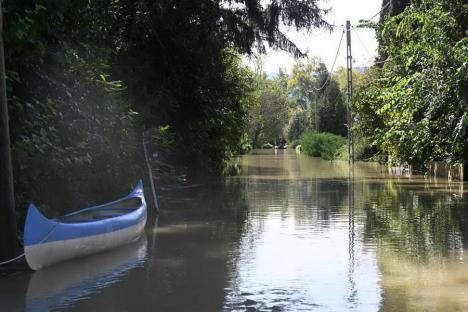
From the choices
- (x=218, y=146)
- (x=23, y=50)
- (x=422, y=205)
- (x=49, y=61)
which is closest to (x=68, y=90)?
(x=49, y=61)

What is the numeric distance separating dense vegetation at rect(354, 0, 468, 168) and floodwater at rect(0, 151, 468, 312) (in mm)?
6974

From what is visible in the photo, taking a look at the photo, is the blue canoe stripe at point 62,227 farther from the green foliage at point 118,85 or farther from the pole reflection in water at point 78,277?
the green foliage at point 118,85

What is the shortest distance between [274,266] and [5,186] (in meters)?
4.13

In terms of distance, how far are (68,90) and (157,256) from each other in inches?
171

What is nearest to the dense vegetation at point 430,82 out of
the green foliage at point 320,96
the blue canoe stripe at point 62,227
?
the blue canoe stripe at point 62,227

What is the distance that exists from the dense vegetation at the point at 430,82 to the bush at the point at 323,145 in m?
25.5

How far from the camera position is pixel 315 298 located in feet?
25.2

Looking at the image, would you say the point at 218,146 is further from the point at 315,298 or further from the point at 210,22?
the point at 315,298

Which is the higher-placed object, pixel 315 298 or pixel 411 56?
pixel 411 56

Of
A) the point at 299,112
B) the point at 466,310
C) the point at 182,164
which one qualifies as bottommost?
the point at 466,310

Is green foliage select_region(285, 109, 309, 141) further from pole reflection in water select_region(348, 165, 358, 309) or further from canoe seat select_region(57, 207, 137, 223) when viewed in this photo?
canoe seat select_region(57, 207, 137, 223)

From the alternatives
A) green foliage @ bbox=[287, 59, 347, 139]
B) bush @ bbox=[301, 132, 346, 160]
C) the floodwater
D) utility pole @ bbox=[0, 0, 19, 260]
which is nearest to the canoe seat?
the floodwater

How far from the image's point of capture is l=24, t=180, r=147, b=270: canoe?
885 centimetres

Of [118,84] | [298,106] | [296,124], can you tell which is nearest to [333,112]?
[296,124]
